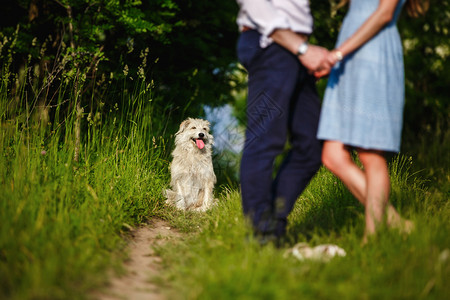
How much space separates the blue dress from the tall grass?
152cm

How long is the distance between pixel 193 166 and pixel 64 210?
2691 millimetres

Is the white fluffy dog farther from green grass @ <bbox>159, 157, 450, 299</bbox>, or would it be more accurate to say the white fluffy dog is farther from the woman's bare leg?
the woman's bare leg

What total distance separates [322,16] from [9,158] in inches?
233

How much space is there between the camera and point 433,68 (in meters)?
10.2

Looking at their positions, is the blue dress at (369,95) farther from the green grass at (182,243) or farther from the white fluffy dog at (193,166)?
the white fluffy dog at (193,166)

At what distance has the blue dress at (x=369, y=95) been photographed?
8.05 ft

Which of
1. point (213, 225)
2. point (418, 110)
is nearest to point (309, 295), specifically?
point (213, 225)

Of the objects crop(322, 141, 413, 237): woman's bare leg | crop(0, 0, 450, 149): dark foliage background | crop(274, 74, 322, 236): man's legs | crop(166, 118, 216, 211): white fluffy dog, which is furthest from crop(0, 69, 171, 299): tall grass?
crop(322, 141, 413, 237): woman's bare leg

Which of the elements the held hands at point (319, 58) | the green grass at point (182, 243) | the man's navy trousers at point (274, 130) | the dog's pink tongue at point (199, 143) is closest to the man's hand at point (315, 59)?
the held hands at point (319, 58)

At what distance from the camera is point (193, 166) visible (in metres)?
5.46

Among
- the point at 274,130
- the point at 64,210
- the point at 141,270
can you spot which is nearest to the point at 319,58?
the point at 274,130

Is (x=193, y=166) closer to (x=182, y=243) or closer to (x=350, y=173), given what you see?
(x=182, y=243)

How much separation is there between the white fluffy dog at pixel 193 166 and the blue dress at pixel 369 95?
2.89m

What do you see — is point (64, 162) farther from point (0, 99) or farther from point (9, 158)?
point (0, 99)
